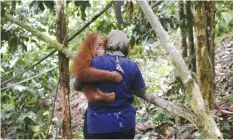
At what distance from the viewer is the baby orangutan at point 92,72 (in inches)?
81.0

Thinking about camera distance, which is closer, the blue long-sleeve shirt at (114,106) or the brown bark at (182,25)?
the blue long-sleeve shirt at (114,106)

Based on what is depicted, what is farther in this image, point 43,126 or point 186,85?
point 43,126

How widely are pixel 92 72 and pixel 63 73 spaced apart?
76 cm

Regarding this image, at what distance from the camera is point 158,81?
6.12 meters

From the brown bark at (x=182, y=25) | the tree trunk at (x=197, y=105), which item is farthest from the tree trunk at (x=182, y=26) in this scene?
the tree trunk at (x=197, y=105)

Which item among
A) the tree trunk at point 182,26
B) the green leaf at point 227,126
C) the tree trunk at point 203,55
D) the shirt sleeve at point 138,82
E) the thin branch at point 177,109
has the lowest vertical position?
the green leaf at point 227,126

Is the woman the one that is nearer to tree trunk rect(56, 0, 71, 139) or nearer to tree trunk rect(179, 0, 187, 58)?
tree trunk rect(56, 0, 71, 139)

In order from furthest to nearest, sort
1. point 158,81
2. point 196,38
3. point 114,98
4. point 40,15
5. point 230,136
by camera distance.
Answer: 1. point 158,81
2. point 40,15
3. point 230,136
4. point 196,38
5. point 114,98

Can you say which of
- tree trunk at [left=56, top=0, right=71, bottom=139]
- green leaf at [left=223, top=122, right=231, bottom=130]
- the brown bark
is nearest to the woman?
tree trunk at [left=56, top=0, right=71, bottom=139]

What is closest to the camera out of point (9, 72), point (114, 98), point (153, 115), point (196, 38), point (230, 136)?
point (114, 98)

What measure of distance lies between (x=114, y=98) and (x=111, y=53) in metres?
0.29

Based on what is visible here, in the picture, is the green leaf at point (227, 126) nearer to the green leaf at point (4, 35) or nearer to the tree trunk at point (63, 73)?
the tree trunk at point (63, 73)

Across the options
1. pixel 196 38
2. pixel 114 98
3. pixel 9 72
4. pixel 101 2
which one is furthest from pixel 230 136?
pixel 9 72

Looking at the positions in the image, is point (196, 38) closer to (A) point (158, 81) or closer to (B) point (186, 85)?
(B) point (186, 85)
